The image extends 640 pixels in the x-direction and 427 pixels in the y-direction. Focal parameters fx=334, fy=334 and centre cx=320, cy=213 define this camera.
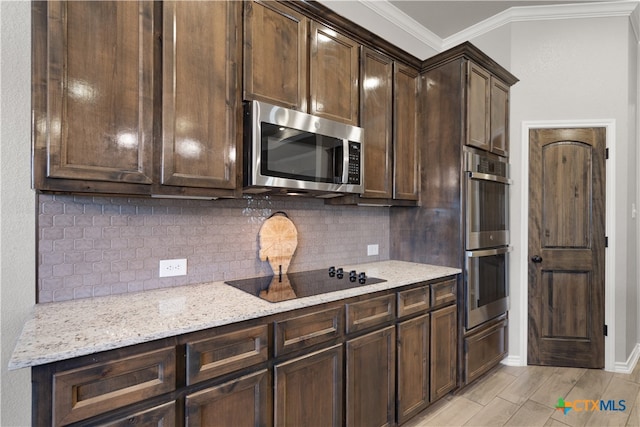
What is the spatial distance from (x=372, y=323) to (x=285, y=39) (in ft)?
5.64

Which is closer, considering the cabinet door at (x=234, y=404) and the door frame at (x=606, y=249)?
the cabinet door at (x=234, y=404)

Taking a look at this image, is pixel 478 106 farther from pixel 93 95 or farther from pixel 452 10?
pixel 93 95

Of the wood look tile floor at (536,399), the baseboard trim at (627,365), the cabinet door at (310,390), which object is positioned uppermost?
the cabinet door at (310,390)

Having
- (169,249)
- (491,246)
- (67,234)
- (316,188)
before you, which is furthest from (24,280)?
(491,246)

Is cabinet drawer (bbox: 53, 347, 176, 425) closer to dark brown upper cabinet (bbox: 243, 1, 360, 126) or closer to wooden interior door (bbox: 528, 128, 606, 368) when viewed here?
dark brown upper cabinet (bbox: 243, 1, 360, 126)

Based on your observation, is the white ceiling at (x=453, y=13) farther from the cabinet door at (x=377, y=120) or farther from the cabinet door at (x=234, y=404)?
the cabinet door at (x=234, y=404)

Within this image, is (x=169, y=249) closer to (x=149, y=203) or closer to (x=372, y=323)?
(x=149, y=203)

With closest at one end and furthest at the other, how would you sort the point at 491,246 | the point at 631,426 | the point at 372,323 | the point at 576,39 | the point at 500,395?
the point at 372,323 → the point at 631,426 → the point at 500,395 → the point at 491,246 → the point at 576,39

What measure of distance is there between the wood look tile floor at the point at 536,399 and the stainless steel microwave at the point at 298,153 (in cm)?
169

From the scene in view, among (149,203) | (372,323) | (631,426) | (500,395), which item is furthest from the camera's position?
(500,395)

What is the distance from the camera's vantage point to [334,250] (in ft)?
8.71

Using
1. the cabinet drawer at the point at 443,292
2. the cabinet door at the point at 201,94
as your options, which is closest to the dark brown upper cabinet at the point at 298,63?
the cabinet door at the point at 201,94

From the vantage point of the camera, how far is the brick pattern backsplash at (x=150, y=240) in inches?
60.2

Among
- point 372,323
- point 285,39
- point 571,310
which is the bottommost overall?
point 571,310
